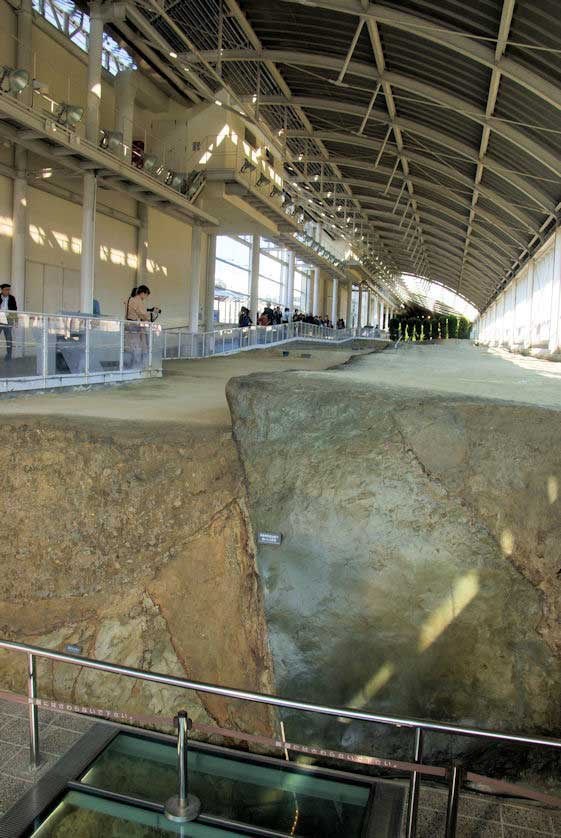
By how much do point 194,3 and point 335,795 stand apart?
20.9 meters

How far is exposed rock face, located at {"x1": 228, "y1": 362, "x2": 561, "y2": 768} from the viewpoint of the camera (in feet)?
20.5

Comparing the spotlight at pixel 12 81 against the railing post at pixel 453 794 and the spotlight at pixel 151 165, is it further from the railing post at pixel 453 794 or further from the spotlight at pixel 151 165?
the railing post at pixel 453 794

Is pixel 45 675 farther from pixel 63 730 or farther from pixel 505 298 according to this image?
pixel 505 298

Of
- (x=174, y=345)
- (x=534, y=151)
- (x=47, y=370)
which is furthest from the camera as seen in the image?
(x=174, y=345)

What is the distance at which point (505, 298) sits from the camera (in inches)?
1829

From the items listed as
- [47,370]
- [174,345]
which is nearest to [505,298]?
[174,345]

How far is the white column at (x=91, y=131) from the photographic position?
1980cm

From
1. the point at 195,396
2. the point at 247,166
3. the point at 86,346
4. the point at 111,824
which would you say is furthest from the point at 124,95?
the point at 111,824

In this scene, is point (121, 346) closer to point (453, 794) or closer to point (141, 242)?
point (453, 794)

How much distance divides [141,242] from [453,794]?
89.9 ft

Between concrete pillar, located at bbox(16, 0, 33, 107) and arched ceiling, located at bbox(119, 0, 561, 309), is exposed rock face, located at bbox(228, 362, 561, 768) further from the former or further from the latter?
concrete pillar, located at bbox(16, 0, 33, 107)

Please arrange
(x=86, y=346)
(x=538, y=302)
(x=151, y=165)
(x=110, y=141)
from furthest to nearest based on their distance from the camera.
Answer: (x=538, y=302) < (x=151, y=165) < (x=110, y=141) < (x=86, y=346)

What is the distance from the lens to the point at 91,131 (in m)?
19.8

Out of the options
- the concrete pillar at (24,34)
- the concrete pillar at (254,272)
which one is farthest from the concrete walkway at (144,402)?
the concrete pillar at (254,272)
